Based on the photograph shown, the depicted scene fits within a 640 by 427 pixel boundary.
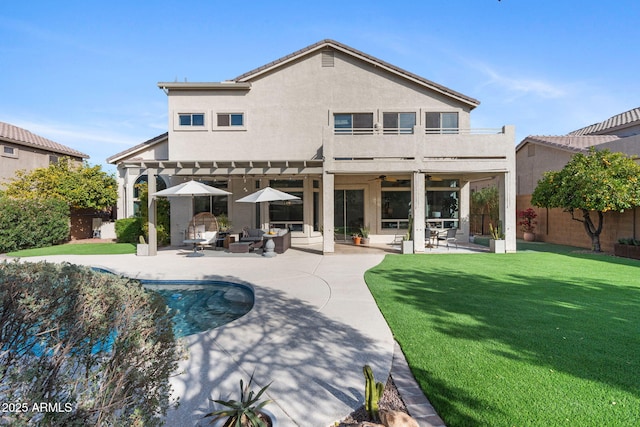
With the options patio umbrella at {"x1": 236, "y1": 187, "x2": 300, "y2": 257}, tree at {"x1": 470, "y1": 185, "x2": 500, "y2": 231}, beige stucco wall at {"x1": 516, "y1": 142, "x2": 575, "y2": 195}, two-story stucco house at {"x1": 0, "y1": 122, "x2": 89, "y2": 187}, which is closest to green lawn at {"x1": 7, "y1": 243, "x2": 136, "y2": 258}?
patio umbrella at {"x1": 236, "y1": 187, "x2": 300, "y2": 257}

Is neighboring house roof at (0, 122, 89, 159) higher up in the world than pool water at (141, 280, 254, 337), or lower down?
higher up

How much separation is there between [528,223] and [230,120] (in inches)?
720

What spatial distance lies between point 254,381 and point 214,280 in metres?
5.78

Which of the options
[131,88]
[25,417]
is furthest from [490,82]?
[25,417]

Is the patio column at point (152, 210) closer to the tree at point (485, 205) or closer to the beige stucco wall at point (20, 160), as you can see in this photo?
the beige stucco wall at point (20, 160)

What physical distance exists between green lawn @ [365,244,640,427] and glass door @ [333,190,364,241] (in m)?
8.18

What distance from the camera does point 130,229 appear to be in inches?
686

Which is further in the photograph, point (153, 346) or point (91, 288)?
point (153, 346)

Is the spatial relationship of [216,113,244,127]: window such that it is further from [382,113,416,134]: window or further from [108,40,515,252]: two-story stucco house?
[382,113,416,134]: window

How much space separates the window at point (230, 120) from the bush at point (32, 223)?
33.5 feet

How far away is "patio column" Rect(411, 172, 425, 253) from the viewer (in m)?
13.6

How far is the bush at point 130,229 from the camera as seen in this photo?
17.4 metres

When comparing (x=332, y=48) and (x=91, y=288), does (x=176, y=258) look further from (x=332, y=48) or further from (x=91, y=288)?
(x=332, y=48)

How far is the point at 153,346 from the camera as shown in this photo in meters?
2.41
